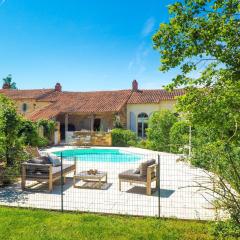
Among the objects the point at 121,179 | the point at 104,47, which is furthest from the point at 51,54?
the point at 121,179

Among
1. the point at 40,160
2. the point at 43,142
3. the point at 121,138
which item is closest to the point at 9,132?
the point at 40,160

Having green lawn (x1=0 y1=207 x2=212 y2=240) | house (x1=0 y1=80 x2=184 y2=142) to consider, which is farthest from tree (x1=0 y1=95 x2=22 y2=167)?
house (x1=0 y1=80 x2=184 y2=142)

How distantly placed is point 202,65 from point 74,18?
27.7ft

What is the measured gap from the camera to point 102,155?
21.9 m

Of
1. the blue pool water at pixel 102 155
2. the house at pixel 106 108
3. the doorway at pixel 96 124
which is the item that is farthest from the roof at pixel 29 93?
the blue pool water at pixel 102 155

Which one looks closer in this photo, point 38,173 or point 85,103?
point 38,173

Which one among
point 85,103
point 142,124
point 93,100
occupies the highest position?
point 93,100

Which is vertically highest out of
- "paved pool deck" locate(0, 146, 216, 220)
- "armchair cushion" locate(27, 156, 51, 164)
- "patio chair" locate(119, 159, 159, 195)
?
"armchair cushion" locate(27, 156, 51, 164)

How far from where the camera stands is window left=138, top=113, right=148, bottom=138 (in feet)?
107

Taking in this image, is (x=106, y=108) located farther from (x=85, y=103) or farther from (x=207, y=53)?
(x=207, y=53)

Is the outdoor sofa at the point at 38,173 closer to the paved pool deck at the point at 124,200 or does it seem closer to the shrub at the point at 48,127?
the paved pool deck at the point at 124,200

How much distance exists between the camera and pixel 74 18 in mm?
14664

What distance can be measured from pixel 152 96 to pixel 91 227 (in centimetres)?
2697

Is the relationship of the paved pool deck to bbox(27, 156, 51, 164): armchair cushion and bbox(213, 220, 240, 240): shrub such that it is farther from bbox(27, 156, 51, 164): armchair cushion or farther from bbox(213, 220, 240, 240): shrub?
bbox(27, 156, 51, 164): armchair cushion
